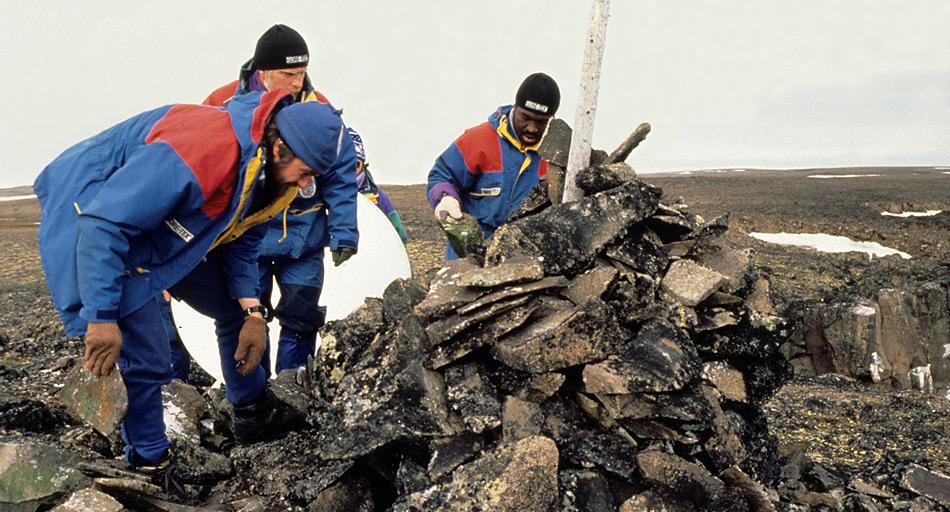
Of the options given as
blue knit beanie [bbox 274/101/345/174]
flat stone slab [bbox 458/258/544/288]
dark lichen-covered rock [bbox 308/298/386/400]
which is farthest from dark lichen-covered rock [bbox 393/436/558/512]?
blue knit beanie [bbox 274/101/345/174]

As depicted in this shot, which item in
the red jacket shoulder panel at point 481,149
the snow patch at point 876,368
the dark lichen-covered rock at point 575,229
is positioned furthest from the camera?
the snow patch at point 876,368

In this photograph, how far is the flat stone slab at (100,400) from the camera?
3756 millimetres

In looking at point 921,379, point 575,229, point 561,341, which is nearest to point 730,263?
point 575,229

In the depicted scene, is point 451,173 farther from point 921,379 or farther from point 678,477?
point 921,379

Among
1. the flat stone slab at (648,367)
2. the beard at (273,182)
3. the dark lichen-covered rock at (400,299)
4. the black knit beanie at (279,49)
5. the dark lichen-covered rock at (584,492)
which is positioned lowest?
the dark lichen-covered rock at (584,492)

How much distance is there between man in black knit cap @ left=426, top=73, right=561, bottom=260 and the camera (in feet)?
19.2

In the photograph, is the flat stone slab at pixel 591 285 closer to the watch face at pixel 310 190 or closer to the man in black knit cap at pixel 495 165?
the man in black knit cap at pixel 495 165

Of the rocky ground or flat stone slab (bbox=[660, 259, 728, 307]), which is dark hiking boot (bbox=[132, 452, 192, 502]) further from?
flat stone slab (bbox=[660, 259, 728, 307])

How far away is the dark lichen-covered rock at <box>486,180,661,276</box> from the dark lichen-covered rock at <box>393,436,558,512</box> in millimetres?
1331

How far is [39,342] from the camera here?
29.8 feet

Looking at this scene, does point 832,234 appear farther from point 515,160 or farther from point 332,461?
point 332,461

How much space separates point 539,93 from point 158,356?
3444 mm

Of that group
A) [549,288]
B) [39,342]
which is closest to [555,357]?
[549,288]

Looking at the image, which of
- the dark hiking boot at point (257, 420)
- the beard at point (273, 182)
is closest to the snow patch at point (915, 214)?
the dark hiking boot at point (257, 420)
